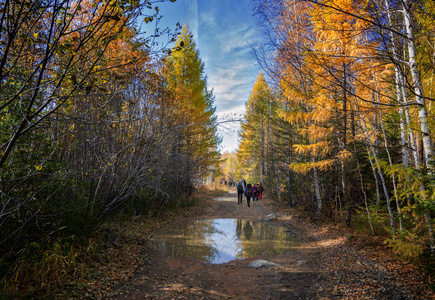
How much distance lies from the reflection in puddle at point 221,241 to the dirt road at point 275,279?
0.54 metres

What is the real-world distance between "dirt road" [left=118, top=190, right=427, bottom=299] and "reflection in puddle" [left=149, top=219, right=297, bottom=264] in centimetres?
54

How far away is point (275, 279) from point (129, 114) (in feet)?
18.0

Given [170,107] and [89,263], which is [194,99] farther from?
[89,263]

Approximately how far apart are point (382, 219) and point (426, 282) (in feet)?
8.89

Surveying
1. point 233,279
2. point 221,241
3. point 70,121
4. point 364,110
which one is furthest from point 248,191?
point 70,121

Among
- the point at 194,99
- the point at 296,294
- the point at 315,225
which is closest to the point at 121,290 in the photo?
the point at 296,294

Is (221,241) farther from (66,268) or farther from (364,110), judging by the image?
(364,110)

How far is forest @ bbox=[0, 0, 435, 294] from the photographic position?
2799 mm

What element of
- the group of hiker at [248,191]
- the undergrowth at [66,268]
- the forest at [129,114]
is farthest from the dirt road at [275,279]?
the group of hiker at [248,191]

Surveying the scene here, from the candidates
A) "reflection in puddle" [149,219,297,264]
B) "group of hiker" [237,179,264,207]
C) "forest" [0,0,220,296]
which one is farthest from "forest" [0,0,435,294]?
"group of hiker" [237,179,264,207]

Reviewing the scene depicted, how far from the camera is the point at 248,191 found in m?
17.2

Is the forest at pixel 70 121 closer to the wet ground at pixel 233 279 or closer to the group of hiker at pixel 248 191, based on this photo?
the wet ground at pixel 233 279

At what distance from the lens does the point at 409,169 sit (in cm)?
420

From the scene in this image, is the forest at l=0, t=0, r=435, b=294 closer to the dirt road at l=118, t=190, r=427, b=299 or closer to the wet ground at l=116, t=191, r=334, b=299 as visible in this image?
the dirt road at l=118, t=190, r=427, b=299
